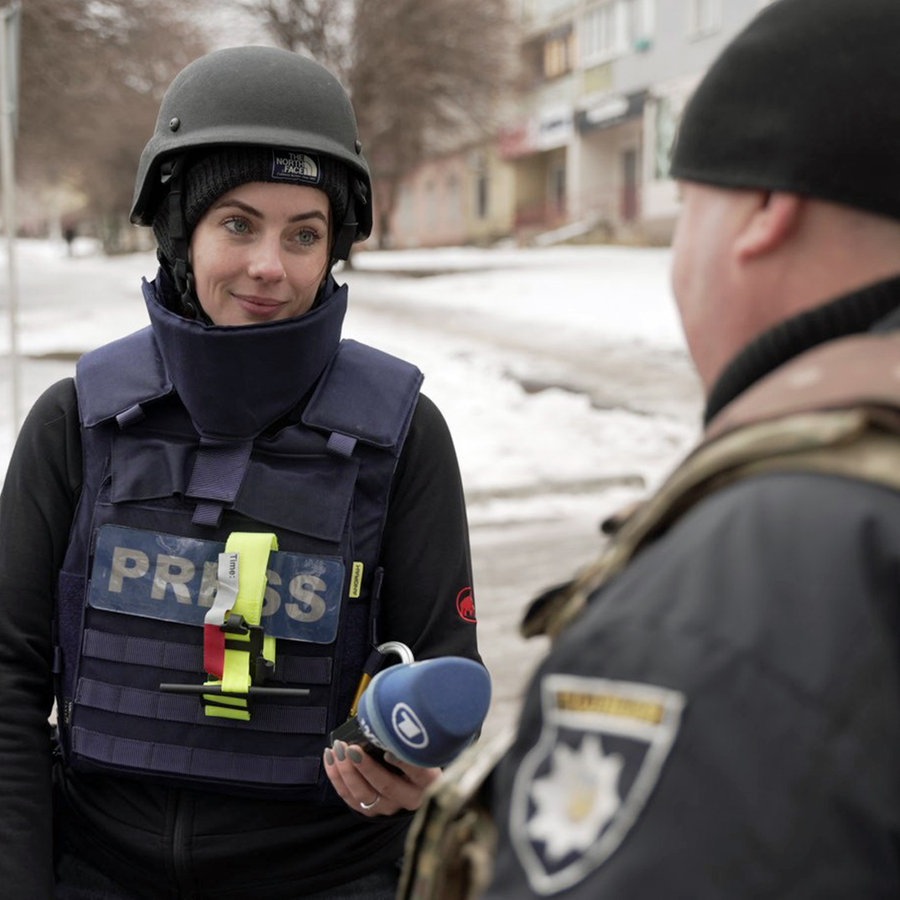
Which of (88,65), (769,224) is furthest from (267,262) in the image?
(88,65)

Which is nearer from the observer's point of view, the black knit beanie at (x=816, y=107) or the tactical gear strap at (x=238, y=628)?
the black knit beanie at (x=816, y=107)

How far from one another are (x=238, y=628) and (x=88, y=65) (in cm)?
2185

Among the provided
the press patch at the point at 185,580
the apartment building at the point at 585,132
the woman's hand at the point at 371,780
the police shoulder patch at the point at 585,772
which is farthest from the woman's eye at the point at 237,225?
the apartment building at the point at 585,132

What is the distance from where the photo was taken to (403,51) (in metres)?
28.7

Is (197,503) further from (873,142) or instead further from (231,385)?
(873,142)

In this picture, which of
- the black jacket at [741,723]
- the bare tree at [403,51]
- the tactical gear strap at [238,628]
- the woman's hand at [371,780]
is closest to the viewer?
the black jacket at [741,723]

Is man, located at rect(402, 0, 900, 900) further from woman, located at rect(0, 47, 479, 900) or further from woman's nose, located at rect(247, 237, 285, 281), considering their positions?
woman's nose, located at rect(247, 237, 285, 281)

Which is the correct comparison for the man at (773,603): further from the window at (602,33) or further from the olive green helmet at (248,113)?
the window at (602,33)

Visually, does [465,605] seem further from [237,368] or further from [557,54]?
[557,54]

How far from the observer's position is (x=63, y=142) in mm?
25703

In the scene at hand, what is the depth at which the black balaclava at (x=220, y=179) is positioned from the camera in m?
2.14

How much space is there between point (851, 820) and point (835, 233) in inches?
18.9

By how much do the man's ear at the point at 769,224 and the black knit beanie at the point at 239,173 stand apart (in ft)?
4.09

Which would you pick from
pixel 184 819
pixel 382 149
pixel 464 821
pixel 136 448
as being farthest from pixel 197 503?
pixel 382 149
